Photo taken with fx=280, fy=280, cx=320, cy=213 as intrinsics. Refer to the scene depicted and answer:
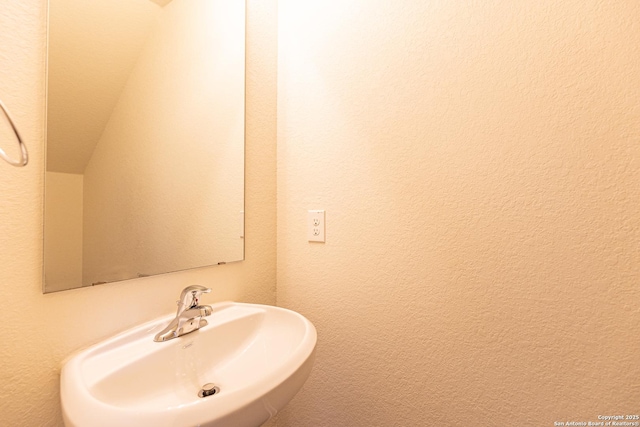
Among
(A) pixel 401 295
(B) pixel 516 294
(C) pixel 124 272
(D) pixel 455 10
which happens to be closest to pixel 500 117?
(D) pixel 455 10

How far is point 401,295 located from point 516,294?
1.05 feet

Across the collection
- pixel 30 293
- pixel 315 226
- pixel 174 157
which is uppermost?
pixel 174 157

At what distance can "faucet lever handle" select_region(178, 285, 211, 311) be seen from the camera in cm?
74

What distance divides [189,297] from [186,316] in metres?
0.05

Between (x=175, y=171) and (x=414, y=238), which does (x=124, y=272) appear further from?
(x=414, y=238)

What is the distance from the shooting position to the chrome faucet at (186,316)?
73 cm

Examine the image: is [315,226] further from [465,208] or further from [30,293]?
[30,293]

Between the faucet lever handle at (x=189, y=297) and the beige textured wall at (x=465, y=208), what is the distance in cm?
46

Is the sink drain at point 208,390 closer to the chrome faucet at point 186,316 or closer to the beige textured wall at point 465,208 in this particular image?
the chrome faucet at point 186,316

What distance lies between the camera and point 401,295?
36.9 inches

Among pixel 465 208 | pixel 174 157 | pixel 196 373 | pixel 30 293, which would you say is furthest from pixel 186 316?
pixel 465 208

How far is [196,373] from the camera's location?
29.3 inches

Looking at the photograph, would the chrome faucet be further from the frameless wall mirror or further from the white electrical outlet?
the white electrical outlet

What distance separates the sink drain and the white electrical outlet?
57cm
